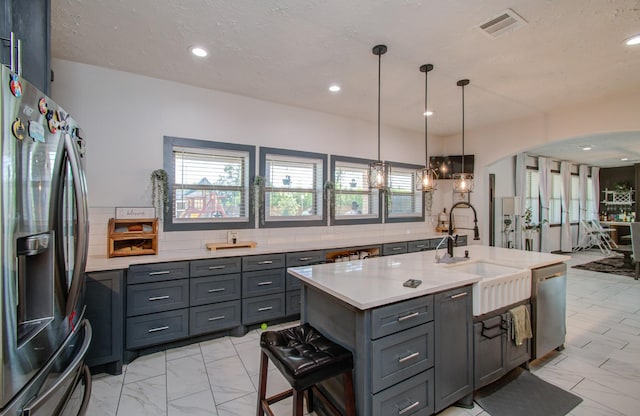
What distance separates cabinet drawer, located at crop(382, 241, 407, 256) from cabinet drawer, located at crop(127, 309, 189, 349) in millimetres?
2648

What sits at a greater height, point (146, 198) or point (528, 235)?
point (146, 198)

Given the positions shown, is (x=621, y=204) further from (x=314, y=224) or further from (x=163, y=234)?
(x=163, y=234)

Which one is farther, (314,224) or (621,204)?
(621,204)

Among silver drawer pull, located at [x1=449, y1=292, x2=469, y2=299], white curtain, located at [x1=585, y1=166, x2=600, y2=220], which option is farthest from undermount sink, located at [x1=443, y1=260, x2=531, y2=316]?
white curtain, located at [x1=585, y1=166, x2=600, y2=220]

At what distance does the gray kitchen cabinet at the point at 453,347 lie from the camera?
1862 millimetres

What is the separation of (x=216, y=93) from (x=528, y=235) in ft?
24.9

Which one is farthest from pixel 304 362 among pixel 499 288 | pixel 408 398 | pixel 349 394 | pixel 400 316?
pixel 499 288

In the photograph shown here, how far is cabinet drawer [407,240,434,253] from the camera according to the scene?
4540 millimetres

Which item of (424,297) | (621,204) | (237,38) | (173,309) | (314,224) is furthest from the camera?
(621,204)

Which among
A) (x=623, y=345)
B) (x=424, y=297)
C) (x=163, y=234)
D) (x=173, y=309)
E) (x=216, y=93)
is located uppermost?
(x=216, y=93)

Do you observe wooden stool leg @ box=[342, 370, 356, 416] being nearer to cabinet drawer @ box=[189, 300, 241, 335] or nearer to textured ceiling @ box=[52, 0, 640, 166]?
cabinet drawer @ box=[189, 300, 241, 335]

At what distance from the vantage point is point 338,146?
15.0ft

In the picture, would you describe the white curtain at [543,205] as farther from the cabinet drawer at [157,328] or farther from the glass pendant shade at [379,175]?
the cabinet drawer at [157,328]

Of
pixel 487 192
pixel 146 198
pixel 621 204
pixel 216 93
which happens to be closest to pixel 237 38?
pixel 216 93
